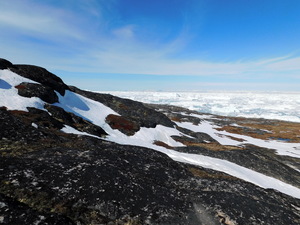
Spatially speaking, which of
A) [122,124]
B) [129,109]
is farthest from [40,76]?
[129,109]

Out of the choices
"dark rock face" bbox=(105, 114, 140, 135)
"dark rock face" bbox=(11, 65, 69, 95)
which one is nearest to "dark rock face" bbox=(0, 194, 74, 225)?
"dark rock face" bbox=(105, 114, 140, 135)

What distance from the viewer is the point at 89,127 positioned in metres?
40.6

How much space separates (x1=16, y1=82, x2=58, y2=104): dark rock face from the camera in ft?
130

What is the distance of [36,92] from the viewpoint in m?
41.0

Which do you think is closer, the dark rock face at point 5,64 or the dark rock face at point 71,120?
the dark rock face at point 71,120

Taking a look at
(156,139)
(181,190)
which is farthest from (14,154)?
(156,139)

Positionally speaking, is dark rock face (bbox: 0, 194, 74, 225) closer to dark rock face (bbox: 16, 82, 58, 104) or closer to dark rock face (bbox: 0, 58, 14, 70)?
dark rock face (bbox: 16, 82, 58, 104)

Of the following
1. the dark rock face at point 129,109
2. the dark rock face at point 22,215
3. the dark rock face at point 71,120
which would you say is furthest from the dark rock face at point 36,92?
the dark rock face at point 22,215

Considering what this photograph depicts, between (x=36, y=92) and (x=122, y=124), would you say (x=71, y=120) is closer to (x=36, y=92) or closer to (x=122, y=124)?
(x=36, y=92)

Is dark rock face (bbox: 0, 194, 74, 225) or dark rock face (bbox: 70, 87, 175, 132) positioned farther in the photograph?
dark rock face (bbox: 70, 87, 175, 132)

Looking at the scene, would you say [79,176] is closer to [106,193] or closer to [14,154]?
[106,193]

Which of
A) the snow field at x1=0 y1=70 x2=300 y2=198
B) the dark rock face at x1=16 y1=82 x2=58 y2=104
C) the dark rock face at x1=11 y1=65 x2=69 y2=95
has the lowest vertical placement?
the snow field at x1=0 y1=70 x2=300 y2=198

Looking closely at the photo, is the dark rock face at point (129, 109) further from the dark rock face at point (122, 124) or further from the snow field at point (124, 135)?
the dark rock face at point (122, 124)

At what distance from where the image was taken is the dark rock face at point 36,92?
39.6 metres
